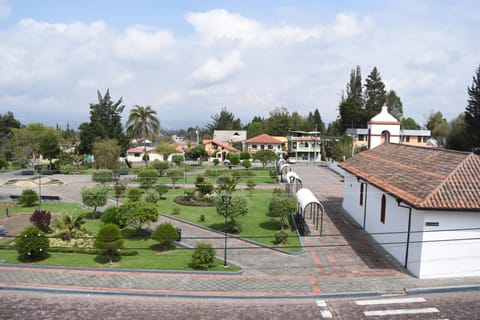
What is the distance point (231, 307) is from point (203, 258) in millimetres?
3448

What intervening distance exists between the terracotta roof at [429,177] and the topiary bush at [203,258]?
850 centimetres

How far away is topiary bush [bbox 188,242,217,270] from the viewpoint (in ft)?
54.2

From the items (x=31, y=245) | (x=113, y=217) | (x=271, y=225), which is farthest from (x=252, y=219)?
(x=31, y=245)

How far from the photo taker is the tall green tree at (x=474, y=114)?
4856cm

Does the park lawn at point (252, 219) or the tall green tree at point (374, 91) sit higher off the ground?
the tall green tree at point (374, 91)

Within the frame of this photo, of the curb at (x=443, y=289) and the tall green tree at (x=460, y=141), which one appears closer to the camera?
the curb at (x=443, y=289)

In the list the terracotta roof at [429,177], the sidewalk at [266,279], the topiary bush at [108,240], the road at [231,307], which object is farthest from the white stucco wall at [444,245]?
the topiary bush at [108,240]

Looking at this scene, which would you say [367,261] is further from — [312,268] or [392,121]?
[392,121]

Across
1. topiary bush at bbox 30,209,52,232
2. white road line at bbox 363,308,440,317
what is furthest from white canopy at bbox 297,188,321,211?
topiary bush at bbox 30,209,52,232

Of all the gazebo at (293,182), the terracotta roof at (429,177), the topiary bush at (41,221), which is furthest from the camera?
the gazebo at (293,182)

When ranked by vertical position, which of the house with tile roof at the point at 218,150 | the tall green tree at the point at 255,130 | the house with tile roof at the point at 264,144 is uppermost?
the tall green tree at the point at 255,130

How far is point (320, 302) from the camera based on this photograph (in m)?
13.8

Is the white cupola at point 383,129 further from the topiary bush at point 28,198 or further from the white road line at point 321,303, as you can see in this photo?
the topiary bush at point 28,198

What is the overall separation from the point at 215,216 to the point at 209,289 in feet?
38.8
